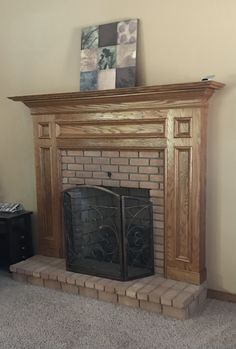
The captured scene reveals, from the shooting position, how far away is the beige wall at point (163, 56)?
2740 mm

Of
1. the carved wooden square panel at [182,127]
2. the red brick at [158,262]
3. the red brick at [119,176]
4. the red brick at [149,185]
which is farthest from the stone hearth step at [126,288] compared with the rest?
the carved wooden square panel at [182,127]

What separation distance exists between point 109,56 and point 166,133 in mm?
788

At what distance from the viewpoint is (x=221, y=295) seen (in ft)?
9.60

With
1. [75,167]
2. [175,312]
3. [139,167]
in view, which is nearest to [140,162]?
[139,167]

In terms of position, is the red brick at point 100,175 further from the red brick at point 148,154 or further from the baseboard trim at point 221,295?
the baseboard trim at point 221,295

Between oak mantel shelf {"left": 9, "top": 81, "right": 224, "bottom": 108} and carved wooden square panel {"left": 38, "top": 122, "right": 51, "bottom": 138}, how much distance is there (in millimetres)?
168

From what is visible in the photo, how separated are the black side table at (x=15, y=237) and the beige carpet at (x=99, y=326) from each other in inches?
22.5

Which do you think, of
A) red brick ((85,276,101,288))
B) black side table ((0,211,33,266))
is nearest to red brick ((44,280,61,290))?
red brick ((85,276,101,288))

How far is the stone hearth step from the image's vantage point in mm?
2684

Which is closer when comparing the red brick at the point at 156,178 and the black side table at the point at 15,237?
the red brick at the point at 156,178

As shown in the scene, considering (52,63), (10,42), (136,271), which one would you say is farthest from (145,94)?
(10,42)

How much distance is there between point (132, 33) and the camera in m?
3.00

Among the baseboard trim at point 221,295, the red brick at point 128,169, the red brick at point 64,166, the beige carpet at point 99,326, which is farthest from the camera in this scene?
the red brick at point 64,166

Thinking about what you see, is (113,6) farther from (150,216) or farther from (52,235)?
(52,235)
